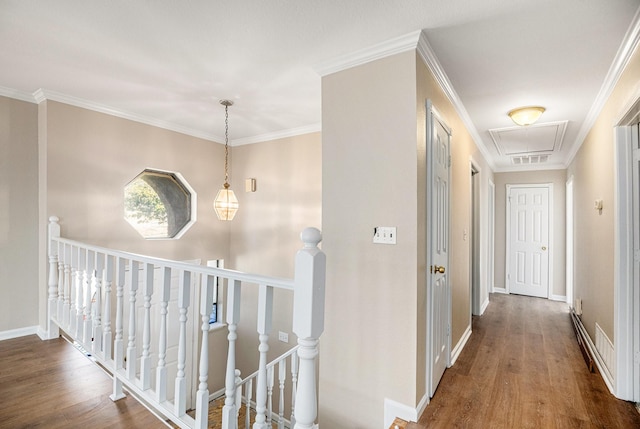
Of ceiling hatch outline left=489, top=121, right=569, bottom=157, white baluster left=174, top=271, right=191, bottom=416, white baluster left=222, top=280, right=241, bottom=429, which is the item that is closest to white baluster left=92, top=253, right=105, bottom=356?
white baluster left=174, top=271, right=191, bottom=416

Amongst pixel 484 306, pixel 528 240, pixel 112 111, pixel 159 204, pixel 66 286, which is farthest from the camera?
pixel 528 240

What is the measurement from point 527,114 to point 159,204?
4215 millimetres

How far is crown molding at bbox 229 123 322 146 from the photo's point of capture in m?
3.97

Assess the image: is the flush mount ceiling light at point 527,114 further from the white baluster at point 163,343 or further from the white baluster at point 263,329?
the white baluster at point 163,343

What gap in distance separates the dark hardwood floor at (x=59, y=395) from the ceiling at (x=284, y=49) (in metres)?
2.25

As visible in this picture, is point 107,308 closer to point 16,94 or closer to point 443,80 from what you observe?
point 16,94

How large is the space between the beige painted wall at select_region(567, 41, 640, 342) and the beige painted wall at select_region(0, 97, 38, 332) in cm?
474

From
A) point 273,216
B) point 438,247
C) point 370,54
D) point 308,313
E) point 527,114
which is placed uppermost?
point 370,54

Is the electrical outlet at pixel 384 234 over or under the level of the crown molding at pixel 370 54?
under

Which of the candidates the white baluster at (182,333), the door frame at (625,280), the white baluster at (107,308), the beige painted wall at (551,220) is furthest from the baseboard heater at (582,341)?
the white baluster at (107,308)

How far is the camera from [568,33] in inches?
73.2

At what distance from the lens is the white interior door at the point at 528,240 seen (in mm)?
5383

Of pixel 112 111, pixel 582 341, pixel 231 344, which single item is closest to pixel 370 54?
pixel 231 344

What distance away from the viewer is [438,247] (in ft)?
7.57
